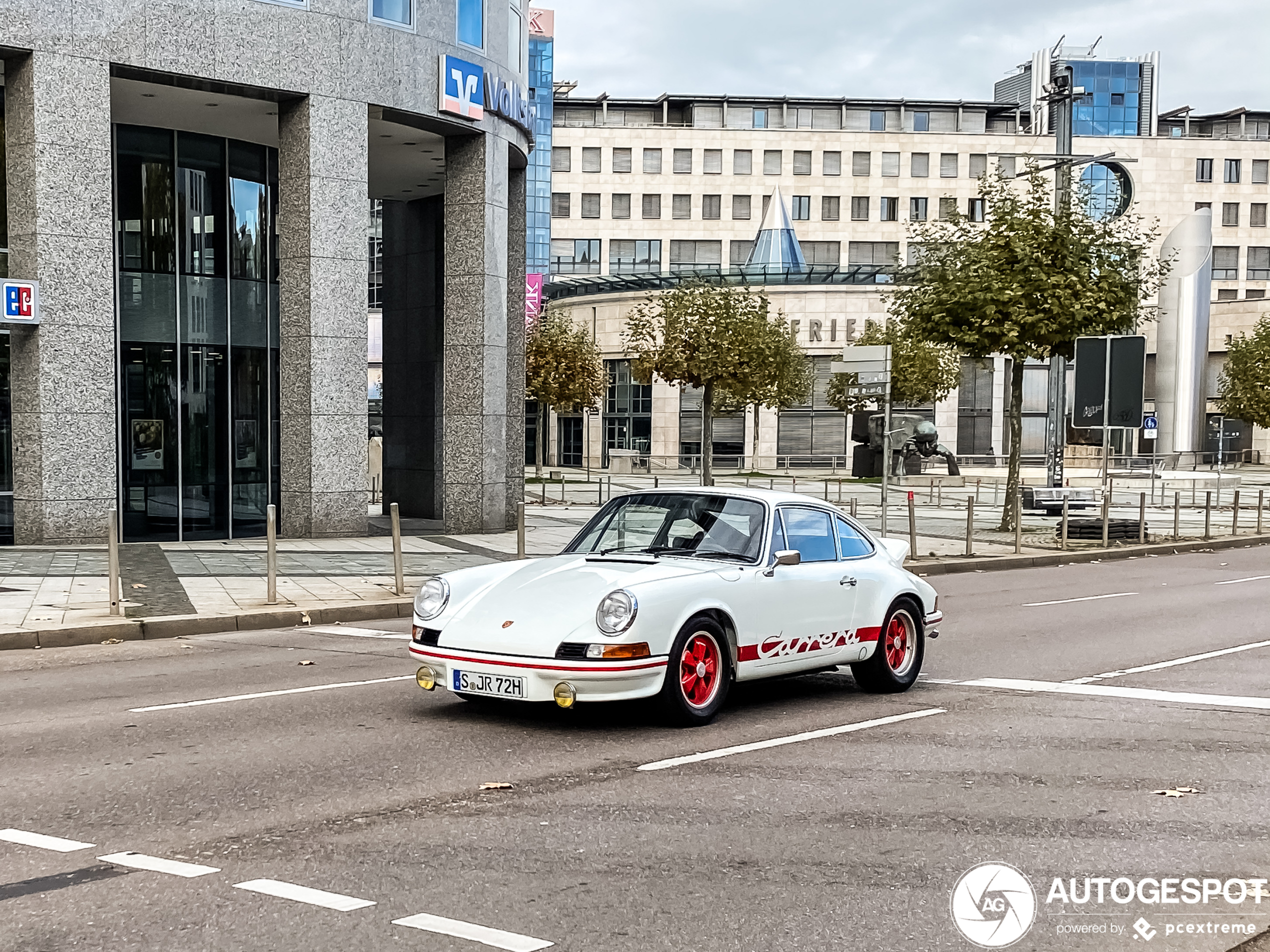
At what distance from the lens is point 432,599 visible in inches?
342

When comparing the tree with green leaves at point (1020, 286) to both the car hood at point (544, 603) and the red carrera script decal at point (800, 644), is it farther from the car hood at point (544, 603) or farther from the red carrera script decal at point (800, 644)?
the car hood at point (544, 603)

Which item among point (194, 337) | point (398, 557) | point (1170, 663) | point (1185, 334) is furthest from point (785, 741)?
point (1185, 334)

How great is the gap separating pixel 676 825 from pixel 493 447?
65.2 feet

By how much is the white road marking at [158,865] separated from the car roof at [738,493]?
4.57 meters

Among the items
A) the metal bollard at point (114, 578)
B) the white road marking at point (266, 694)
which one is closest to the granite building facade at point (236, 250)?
the metal bollard at point (114, 578)

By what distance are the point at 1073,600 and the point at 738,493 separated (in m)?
9.13

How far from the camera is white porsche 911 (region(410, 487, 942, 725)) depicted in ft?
25.8

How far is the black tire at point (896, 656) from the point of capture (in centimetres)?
979

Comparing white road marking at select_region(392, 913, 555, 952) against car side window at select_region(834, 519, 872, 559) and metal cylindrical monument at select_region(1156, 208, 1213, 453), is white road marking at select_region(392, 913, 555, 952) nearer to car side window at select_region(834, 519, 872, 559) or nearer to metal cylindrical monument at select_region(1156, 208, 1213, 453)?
car side window at select_region(834, 519, 872, 559)

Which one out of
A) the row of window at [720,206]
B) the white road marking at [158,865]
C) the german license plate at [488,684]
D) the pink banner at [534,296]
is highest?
the row of window at [720,206]

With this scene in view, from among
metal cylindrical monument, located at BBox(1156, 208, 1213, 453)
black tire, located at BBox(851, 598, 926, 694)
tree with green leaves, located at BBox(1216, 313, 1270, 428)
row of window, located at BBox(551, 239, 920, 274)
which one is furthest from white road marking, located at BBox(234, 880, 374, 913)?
row of window, located at BBox(551, 239, 920, 274)

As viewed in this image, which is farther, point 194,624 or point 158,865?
point 194,624

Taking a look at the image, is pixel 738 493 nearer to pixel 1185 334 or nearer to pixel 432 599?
pixel 432 599

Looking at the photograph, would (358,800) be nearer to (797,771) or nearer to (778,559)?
(797,771)
